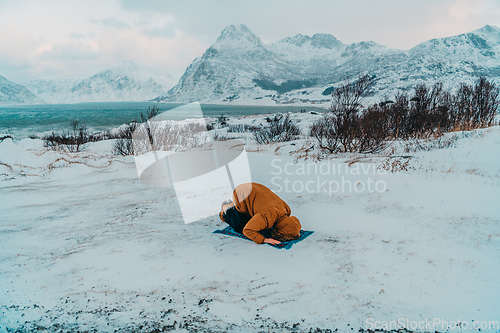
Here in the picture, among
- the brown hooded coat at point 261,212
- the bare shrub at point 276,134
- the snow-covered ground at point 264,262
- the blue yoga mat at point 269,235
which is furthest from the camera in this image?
the bare shrub at point 276,134

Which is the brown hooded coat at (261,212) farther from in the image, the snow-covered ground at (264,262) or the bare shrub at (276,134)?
the bare shrub at (276,134)

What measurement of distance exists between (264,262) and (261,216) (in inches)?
25.2

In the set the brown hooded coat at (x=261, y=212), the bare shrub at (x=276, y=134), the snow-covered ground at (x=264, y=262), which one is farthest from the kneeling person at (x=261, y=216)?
the bare shrub at (x=276, y=134)

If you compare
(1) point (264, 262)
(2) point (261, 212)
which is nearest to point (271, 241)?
(1) point (264, 262)

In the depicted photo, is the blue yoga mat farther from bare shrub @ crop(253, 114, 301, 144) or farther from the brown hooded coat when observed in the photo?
bare shrub @ crop(253, 114, 301, 144)

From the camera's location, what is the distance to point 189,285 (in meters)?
3.01

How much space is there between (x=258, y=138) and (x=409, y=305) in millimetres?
18786

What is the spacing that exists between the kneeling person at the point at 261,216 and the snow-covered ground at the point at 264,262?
0.90 ft

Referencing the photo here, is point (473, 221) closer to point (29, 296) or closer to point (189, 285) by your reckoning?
point (189, 285)

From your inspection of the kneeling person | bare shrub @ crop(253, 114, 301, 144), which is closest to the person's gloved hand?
the kneeling person

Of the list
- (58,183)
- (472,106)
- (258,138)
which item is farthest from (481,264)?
(258,138)

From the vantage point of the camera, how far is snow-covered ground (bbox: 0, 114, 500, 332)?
2.59 metres

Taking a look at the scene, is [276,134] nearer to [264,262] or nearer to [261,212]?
[261,212]

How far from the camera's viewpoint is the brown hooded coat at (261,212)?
11.5ft
